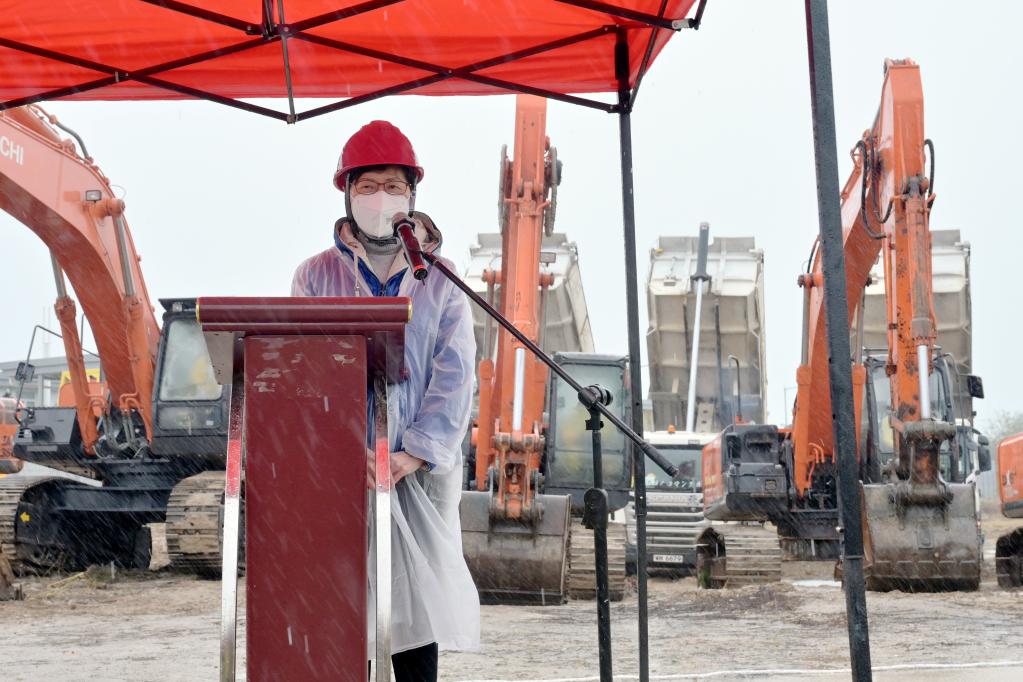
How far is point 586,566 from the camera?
11117mm

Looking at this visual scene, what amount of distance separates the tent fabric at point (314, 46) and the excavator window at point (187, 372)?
7.96m

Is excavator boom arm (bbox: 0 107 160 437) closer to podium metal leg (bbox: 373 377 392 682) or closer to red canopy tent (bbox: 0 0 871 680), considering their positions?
red canopy tent (bbox: 0 0 871 680)

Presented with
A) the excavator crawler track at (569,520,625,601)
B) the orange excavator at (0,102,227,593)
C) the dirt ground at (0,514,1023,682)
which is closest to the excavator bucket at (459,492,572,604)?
the dirt ground at (0,514,1023,682)

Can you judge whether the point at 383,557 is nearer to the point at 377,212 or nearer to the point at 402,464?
the point at 402,464

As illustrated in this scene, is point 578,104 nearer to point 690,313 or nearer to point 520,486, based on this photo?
point 520,486

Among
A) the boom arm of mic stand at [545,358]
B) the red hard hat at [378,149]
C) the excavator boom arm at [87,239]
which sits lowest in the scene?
the boom arm of mic stand at [545,358]

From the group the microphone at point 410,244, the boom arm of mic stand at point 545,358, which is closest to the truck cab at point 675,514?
the boom arm of mic stand at point 545,358

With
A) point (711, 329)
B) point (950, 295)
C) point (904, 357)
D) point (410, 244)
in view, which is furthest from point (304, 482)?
point (711, 329)

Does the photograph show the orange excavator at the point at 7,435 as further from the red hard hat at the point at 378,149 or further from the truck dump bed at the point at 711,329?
the red hard hat at the point at 378,149

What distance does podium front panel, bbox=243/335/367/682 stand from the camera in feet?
8.57

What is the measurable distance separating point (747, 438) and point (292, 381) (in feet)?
36.3

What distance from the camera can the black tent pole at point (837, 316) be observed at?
10.5ft

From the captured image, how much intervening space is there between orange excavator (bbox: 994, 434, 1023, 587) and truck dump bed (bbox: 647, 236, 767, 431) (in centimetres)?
570

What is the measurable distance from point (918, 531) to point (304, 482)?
25.8ft
